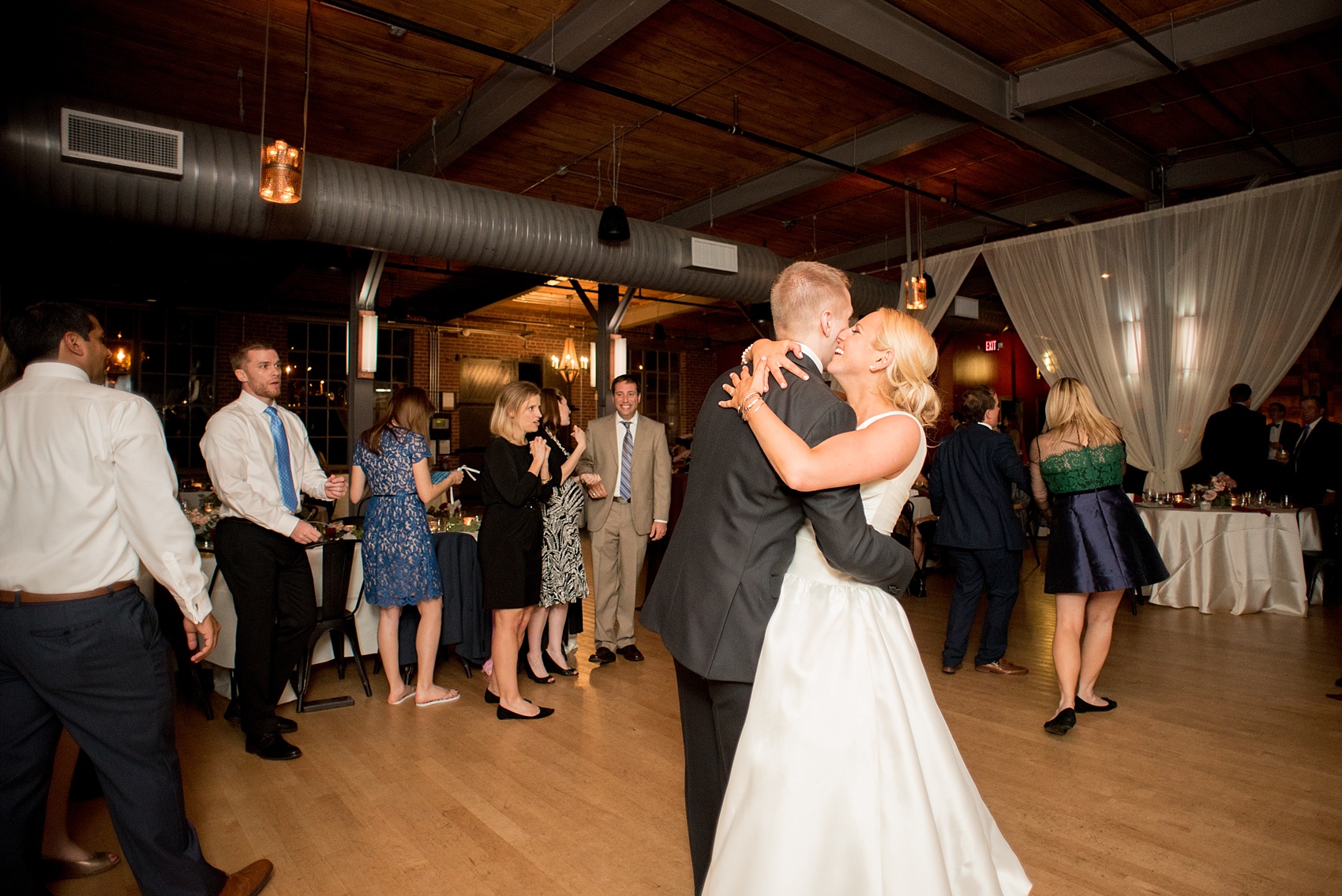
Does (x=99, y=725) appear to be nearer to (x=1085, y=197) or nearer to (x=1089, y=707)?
(x=1089, y=707)

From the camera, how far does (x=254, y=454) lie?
330 centimetres

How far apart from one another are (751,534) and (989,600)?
11.0ft

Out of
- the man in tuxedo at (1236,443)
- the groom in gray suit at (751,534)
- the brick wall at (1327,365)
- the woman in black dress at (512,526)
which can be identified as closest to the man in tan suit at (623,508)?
the woman in black dress at (512,526)

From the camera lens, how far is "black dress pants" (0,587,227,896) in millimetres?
1887

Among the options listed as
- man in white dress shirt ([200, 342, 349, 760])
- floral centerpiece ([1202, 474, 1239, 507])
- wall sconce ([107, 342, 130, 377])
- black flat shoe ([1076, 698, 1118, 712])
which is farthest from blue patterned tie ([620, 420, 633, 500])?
wall sconce ([107, 342, 130, 377])

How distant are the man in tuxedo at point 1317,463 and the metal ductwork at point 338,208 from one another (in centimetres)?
551

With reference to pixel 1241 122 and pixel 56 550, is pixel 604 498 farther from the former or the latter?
pixel 1241 122

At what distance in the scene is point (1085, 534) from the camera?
11.4 ft

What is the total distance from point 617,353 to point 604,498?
164 inches

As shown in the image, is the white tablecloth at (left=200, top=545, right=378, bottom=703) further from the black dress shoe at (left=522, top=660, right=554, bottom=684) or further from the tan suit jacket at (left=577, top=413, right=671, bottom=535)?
the tan suit jacket at (left=577, top=413, right=671, bottom=535)

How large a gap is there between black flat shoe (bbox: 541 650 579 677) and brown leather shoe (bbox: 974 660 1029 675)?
2.36 meters

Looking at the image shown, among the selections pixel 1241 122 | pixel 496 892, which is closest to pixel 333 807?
pixel 496 892

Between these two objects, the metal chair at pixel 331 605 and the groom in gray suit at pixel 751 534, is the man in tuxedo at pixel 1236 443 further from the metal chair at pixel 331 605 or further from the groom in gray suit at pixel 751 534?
the metal chair at pixel 331 605

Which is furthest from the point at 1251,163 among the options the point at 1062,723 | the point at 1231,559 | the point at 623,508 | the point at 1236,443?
the point at 623,508
